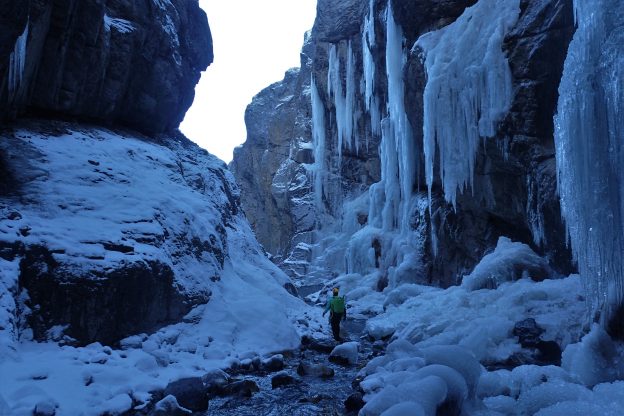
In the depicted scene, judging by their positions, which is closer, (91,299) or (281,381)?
(91,299)

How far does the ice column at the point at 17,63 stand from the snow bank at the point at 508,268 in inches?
489

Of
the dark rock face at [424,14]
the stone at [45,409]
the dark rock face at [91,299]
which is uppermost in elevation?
the dark rock face at [424,14]

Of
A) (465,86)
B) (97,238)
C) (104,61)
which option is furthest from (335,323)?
(104,61)

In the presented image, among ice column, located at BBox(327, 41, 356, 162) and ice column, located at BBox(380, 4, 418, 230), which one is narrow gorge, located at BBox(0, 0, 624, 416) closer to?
ice column, located at BBox(380, 4, 418, 230)

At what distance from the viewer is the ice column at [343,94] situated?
113 feet

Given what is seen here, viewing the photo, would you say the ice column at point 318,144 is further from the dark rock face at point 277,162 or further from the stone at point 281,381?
the stone at point 281,381

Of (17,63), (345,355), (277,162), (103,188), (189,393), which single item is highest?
(277,162)

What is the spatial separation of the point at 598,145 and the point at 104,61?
1317 cm

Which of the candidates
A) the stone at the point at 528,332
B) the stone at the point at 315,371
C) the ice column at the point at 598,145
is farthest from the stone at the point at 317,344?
the ice column at the point at 598,145

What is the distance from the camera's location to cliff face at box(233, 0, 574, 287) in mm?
11586

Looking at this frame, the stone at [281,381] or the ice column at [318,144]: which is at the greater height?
the ice column at [318,144]

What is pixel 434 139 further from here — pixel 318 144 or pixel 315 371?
pixel 318 144

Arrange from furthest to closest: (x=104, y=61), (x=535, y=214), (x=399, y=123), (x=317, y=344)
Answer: (x=399, y=123)
(x=104, y=61)
(x=535, y=214)
(x=317, y=344)

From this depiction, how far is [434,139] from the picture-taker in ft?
52.8
